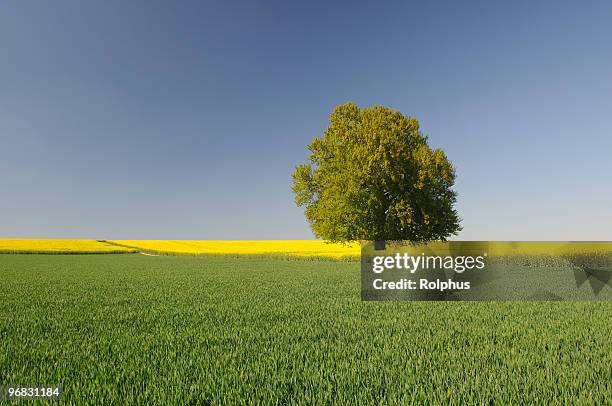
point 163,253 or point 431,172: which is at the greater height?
point 431,172

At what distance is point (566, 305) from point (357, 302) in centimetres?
645

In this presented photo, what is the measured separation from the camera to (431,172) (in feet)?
95.9

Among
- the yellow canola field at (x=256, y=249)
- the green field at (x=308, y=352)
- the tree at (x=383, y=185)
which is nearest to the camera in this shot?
the green field at (x=308, y=352)

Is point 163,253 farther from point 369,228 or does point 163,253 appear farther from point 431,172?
point 431,172

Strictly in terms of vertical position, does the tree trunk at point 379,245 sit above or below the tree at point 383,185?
below

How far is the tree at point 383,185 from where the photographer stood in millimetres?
28266

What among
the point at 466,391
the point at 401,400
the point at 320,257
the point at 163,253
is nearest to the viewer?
the point at 401,400

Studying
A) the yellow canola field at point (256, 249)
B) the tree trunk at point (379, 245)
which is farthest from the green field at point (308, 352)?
the yellow canola field at point (256, 249)

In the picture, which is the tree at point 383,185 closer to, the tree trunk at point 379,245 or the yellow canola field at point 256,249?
the tree trunk at point 379,245

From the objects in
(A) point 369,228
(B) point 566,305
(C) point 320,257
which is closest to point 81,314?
(B) point 566,305

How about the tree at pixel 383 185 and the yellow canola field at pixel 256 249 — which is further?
the yellow canola field at pixel 256 249

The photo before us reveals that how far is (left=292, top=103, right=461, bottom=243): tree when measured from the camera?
92.7ft

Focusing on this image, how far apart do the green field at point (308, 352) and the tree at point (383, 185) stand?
1793 cm

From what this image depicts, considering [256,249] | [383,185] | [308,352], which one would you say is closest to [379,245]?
[383,185]
